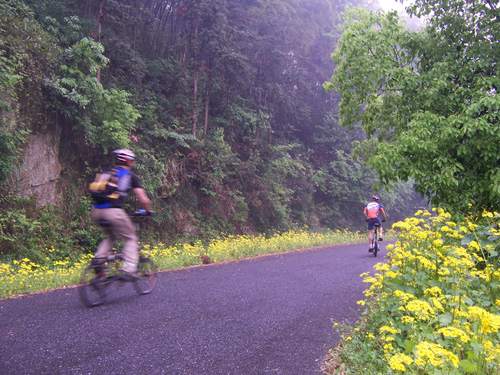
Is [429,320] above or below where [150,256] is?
above

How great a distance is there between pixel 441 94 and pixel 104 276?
6.96 metres

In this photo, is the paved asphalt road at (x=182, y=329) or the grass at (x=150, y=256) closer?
the paved asphalt road at (x=182, y=329)

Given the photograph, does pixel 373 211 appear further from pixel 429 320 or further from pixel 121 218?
pixel 429 320

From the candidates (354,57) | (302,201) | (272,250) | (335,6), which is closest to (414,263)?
(354,57)

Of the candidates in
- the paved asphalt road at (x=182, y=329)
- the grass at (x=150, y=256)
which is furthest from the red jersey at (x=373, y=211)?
the paved asphalt road at (x=182, y=329)

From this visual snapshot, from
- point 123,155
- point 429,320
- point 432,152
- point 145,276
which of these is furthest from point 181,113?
point 429,320

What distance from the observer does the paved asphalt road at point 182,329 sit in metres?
3.32

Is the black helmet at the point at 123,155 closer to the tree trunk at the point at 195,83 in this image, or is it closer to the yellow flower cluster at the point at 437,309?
the yellow flower cluster at the point at 437,309

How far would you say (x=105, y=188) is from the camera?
504 centimetres

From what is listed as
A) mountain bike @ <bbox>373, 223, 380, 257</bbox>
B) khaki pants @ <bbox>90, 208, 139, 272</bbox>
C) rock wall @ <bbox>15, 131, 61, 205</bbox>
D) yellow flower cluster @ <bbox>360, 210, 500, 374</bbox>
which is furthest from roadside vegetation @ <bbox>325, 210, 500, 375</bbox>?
rock wall @ <bbox>15, 131, 61, 205</bbox>

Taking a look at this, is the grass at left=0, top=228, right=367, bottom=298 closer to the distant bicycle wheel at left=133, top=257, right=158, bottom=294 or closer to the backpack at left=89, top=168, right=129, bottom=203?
the distant bicycle wheel at left=133, top=257, right=158, bottom=294

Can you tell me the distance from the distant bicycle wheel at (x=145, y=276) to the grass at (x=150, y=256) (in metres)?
0.31

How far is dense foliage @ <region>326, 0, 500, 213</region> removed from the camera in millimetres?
6172

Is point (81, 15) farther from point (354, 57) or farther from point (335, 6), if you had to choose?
point (335, 6)
